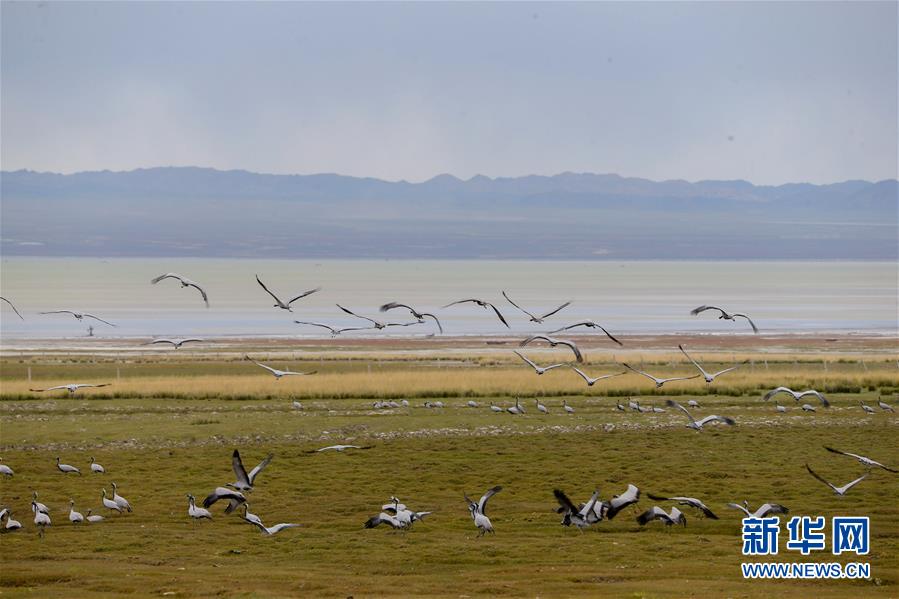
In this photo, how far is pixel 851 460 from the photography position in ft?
93.8

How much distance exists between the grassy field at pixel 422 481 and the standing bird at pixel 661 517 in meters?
0.29

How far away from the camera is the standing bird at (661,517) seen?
19.8 m

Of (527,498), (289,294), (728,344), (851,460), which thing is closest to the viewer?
(527,498)

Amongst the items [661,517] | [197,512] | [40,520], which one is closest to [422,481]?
[197,512]

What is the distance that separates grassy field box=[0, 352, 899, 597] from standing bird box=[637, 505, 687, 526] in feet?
0.94

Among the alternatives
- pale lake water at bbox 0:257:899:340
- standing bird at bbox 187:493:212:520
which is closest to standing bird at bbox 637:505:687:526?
standing bird at bbox 187:493:212:520

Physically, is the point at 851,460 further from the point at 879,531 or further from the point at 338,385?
the point at 338,385

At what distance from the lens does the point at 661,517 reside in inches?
795

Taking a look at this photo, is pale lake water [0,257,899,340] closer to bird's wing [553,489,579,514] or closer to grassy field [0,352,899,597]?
grassy field [0,352,899,597]

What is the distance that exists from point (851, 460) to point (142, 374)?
39664 millimetres

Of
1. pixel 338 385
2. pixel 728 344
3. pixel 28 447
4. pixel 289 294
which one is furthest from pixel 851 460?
pixel 289 294

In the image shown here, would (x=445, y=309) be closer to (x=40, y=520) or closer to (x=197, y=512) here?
(x=197, y=512)

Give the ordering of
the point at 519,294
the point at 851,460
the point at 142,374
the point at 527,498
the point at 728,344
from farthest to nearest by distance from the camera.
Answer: the point at 519,294 < the point at 728,344 < the point at 142,374 < the point at 851,460 < the point at 527,498

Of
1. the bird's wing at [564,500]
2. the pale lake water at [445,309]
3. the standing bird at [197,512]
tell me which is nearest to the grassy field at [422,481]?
the standing bird at [197,512]
